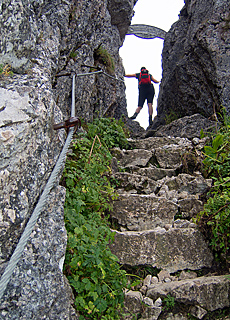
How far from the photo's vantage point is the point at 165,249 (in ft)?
10.4

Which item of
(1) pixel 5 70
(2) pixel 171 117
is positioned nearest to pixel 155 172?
(1) pixel 5 70

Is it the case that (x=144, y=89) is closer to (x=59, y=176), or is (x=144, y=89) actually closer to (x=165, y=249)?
(x=165, y=249)

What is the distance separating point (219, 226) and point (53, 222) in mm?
1970

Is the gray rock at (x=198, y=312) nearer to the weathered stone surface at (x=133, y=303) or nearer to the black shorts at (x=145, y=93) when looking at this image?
the weathered stone surface at (x=133, y=303)

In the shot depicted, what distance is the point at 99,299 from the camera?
7.43ft

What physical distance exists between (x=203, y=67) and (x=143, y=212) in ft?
15.7

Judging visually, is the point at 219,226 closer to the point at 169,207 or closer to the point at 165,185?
the point at 169,207

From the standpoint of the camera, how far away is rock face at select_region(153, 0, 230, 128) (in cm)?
642

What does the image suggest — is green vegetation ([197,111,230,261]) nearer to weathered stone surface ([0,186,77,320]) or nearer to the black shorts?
weathered stone surface ([0,186,77,320])

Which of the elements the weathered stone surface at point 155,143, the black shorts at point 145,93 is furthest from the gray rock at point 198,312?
the black shorts at point 145,93

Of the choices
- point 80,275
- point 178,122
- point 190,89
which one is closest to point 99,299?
point 80,275

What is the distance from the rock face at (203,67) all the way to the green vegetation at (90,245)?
12.9ft

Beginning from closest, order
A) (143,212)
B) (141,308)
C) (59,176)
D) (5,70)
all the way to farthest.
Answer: (5,70)
(59,176)
(141,308)
(143,212)

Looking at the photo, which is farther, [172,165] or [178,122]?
[178,122]
